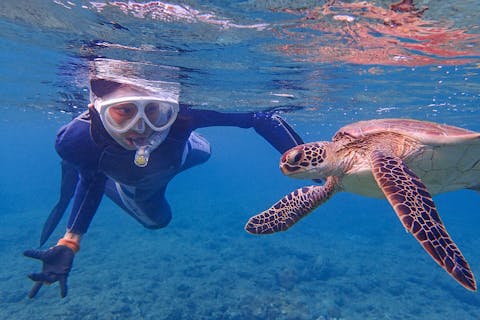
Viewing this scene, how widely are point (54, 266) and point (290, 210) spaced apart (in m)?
3.14

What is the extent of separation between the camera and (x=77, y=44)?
6.97 m

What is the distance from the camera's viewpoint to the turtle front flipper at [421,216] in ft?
7.45

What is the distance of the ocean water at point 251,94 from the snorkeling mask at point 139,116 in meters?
1.93

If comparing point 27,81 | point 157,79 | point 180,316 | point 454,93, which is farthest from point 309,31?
point 27,81

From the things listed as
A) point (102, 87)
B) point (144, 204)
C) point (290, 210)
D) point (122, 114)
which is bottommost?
point (144, 204)

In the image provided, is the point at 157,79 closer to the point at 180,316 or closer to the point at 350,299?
the point at 180,316

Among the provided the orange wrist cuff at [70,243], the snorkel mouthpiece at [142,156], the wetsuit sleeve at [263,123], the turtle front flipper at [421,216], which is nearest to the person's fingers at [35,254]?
the orange wrist cuff at [70,243]

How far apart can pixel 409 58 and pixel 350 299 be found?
7172mm

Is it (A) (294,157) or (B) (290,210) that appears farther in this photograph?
(B) (290,210)

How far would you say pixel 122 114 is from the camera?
4395 millimetres

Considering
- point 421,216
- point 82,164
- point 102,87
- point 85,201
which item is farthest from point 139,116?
point 421,216

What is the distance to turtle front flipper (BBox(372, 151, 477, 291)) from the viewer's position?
2270mm

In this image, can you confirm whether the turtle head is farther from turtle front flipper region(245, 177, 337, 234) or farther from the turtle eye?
turtle front flipper region(245, 177, 337, 234)

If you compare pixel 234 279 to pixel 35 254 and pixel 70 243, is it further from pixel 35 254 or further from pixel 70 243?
pixel 35 254
